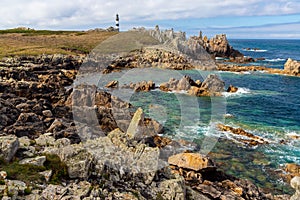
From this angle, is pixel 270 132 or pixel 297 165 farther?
pixel 270 132

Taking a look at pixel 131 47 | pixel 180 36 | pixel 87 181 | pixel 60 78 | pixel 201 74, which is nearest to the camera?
pixel 87 181

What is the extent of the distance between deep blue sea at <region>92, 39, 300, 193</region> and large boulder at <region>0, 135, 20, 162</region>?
18378 mm

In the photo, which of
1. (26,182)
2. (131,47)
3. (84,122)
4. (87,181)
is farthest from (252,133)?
(131,47)

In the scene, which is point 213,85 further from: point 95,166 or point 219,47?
point 219,47

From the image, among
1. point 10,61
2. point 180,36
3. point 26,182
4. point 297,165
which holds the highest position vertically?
point 180,36

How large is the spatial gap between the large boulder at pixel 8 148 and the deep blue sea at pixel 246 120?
18.4 meters

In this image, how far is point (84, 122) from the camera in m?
30.6

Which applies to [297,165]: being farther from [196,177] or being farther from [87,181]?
[87,181]

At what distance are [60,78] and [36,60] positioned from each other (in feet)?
70.8

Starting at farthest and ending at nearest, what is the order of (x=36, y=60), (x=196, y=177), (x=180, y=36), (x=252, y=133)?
1. (x=180, y=36)
2. (x=36, y=60)
3. (x=252, y=133)
4. (x=196, y=177)

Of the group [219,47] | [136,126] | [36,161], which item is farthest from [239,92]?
[219,47]

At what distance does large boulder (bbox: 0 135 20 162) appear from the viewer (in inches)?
504

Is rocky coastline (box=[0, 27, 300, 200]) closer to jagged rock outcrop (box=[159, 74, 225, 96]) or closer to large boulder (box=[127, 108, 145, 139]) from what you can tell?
large boulder (box=[127, 108, 145, 139])

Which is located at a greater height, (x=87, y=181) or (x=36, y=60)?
(x=36, y=60)
